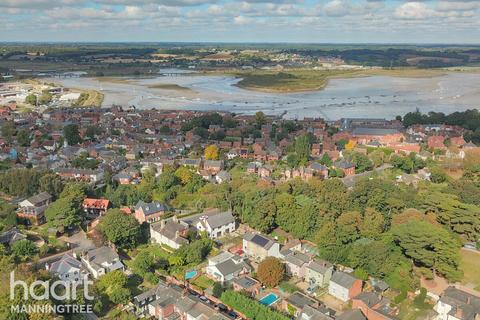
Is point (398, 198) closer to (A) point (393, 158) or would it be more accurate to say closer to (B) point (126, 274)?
(A) point (393, 158)

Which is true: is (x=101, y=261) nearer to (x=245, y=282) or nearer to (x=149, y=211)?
(x=149, y=211)

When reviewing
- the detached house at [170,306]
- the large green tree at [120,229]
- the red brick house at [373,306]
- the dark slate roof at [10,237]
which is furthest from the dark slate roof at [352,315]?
the dark slate roof at [10,237]

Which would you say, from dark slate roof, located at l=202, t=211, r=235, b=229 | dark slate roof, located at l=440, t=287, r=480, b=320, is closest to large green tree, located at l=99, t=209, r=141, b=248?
dark slate roof, located at l=202, t=211, r=235, b=229

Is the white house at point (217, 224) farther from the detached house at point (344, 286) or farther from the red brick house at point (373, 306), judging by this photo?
the red brick house at point (373, 306)

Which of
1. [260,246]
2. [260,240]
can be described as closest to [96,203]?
[260,240]

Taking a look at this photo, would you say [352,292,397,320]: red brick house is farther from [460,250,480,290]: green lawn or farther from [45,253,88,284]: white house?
[45,253,88,284]: white house

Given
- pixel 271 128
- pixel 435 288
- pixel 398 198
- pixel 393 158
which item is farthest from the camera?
pixel 271 128

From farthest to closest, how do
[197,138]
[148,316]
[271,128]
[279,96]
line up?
[279,96]
[271,128]
[197,138]
[148,316]

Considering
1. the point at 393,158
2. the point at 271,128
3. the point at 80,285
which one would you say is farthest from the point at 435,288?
the point at 271,128
